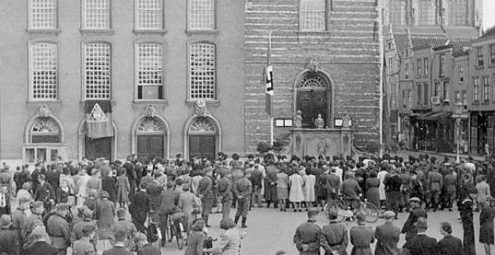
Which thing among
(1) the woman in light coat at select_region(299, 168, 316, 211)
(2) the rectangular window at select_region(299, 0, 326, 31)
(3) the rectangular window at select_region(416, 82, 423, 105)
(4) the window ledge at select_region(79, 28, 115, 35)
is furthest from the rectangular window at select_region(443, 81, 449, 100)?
(1) the woman in light coat at select_region(299, 168, 316, 211)

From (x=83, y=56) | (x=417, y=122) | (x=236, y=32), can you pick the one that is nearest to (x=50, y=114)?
(x=83, y=56)

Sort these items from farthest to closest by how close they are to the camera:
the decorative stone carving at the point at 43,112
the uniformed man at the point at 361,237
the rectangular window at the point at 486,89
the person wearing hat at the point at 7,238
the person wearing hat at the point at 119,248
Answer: the rectangular window at the point at 486,89
the decorative stone carving at the point at 43,112
the uniformed man at the point at 361,237
the person wearing hat at the point at 7,238
the person wearing hat at the point at 119,248

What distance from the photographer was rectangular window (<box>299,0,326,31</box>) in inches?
1812

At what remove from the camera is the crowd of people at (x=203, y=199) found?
630 inches

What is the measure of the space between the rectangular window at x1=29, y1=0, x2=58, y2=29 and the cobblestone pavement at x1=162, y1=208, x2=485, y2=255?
19.8m

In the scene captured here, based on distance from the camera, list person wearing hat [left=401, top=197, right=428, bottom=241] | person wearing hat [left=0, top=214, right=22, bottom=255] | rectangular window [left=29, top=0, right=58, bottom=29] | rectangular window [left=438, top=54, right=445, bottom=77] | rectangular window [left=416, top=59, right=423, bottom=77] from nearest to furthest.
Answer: person wearing hat [left=0, top=214, right=22, bottom=255]
person wearing hat [left=401, top=197, right=428, bottom=241]
rectangular window [left=29, top=0, right=58, bottom=29]
rectangular window [left=438, top=54, right=445, bottom=77]
rectangular window [left=416, top=59, right=423, bottom=77]

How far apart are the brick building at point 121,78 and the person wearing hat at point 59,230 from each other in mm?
27763

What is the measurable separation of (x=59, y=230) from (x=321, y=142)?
1056 inches

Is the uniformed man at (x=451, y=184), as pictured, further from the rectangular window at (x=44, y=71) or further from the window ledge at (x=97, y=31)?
the rectangular window at (x=44, y=71)

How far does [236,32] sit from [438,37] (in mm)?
48093

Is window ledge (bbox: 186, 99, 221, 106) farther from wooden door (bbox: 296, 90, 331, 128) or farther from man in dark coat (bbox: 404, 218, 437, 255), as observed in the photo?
man in dark coat (bbox: 404, 218, 437, 255)

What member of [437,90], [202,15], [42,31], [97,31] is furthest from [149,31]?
[437,90]

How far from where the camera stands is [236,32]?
45750 mm

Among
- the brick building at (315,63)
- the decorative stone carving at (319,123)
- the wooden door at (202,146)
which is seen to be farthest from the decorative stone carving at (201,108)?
the decorative stone carving at (319,123)
